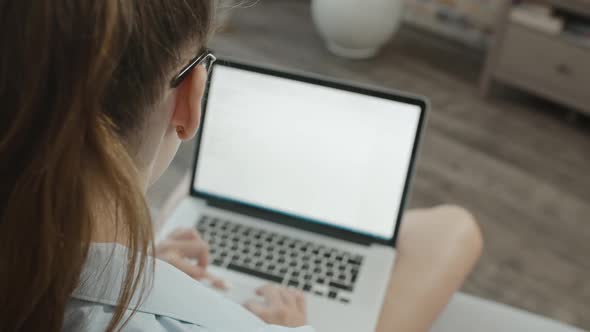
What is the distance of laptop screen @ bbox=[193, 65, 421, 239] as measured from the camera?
1088 millimetres

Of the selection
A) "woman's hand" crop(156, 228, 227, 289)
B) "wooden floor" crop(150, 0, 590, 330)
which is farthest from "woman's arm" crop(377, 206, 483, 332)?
"wooden floor" crop(150, 0, 590, 330)

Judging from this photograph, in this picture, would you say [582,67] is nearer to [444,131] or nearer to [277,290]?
[444,131]

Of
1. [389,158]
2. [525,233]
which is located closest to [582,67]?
[525,233]

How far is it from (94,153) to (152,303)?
18 centimetres

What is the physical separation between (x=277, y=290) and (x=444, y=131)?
1810 mm

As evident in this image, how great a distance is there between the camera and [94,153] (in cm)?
49

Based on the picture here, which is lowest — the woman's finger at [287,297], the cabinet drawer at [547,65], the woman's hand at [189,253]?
the cabinet drawer at [547,65]

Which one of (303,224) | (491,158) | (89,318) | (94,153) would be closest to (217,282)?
(303,224)

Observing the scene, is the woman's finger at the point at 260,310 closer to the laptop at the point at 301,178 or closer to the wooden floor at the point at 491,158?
the laptop at the point at 301,178

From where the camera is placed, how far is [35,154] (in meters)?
0.47

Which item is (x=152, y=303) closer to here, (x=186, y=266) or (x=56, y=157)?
(x=56, y=157)

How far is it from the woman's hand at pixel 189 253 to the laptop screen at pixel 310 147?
16 centimetres

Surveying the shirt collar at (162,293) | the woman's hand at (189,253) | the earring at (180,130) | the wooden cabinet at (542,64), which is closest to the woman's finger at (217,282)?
the woman's hand at (189,253)

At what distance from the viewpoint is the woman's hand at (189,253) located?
38.3 inches
